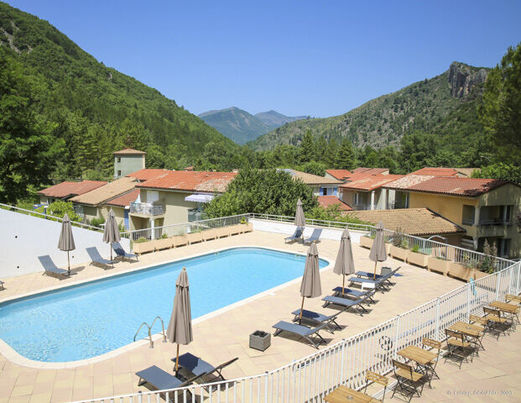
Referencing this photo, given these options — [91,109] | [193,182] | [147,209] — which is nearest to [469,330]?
[193,182]

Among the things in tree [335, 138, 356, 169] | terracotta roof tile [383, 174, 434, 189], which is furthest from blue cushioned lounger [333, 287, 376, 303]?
tree [335, 138, 356, 169]

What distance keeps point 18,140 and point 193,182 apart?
501 inches

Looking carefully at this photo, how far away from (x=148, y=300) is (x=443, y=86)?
177 m

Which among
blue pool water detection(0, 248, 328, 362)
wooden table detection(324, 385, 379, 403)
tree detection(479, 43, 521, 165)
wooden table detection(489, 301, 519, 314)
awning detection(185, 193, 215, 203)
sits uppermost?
tree detection(479, 43, 521, 165)

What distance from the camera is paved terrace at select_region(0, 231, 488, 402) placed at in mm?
6867

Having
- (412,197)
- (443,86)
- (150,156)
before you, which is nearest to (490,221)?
(412,197)

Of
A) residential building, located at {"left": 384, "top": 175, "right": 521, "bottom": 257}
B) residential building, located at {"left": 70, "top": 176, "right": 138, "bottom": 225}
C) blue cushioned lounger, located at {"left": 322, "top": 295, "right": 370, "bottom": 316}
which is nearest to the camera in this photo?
blue cushioned lounger, located at {"left": 322, "top": 295, "right": 370, "bottom": 316}

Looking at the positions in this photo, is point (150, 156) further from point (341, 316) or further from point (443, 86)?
point (443, 86)

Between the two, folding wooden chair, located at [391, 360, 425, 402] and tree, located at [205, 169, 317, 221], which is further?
tree, located at [205, 169, 317, 221]

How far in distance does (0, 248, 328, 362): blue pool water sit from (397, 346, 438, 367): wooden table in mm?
4958

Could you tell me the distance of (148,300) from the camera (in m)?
13.1

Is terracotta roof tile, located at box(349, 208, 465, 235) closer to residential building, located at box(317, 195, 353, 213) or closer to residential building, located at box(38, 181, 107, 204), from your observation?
residential building, located at box(317, 195, 353, 213)

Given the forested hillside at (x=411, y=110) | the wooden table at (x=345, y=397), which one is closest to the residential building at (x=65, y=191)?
the wooden table at (x=345, y=397)

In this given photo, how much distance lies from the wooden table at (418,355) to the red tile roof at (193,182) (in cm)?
2202
